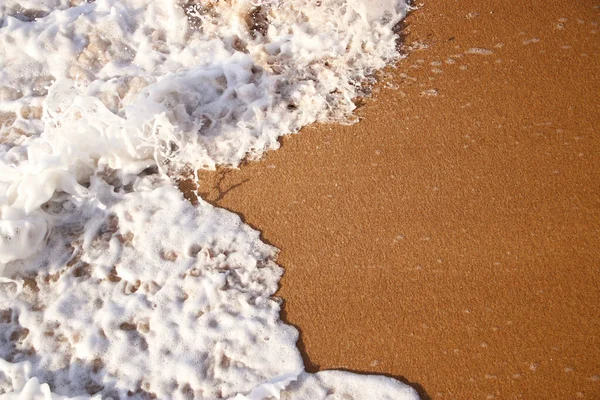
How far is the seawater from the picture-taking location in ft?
7.53

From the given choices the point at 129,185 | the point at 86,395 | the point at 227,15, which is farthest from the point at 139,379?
the point at 227,15

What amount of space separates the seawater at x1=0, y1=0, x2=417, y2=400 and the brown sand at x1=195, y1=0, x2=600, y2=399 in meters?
0.13

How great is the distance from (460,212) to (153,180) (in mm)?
1632

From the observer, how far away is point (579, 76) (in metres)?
2.72

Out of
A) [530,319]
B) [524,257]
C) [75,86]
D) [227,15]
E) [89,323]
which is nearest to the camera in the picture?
[530,319]

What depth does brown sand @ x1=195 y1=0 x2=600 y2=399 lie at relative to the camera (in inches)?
83.8

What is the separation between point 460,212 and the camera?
2.44m

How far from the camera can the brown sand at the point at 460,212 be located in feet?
6.98

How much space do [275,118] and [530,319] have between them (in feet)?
5.44

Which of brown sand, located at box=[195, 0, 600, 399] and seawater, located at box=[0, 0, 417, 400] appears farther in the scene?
seawater, located at box=[0, 0, 417, 400]

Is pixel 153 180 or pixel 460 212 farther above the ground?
pixel 460 212

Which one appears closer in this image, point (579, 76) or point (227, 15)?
point (579, 76)

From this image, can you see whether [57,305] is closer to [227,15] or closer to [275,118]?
[275,118]

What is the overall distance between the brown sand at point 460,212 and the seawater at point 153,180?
0.43 ft
